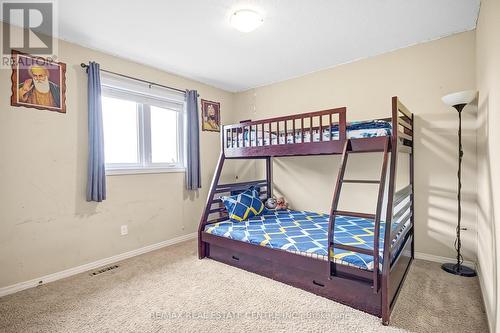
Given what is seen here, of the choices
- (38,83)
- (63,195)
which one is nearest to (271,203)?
(63,195)

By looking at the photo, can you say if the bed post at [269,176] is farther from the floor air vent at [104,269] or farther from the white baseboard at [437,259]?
the floor air vent at [104,269]

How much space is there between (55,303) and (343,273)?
228 cm

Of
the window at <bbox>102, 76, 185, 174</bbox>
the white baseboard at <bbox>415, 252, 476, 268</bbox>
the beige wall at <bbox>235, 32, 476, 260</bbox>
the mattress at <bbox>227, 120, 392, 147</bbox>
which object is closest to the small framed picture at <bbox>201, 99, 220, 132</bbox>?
the window at <bbox>102, 76, 185, 174</bbox>

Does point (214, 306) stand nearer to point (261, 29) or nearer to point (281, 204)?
point (281, 204)

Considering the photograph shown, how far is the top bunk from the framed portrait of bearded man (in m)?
1.73

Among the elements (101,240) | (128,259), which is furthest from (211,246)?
(101,240)

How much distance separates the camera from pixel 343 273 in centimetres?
196

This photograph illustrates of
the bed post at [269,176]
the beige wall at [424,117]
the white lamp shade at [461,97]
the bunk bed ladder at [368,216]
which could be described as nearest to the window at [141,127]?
the bed post at [269,176]

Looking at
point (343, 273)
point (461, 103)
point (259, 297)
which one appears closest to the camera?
point (343, 273)

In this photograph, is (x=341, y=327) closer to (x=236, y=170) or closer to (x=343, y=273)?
(x=343, y=273)

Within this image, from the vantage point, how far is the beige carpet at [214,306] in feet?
5.68

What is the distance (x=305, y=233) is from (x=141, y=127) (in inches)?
92.9

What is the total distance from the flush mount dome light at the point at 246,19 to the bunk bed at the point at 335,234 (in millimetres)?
904

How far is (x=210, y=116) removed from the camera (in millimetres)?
4070
